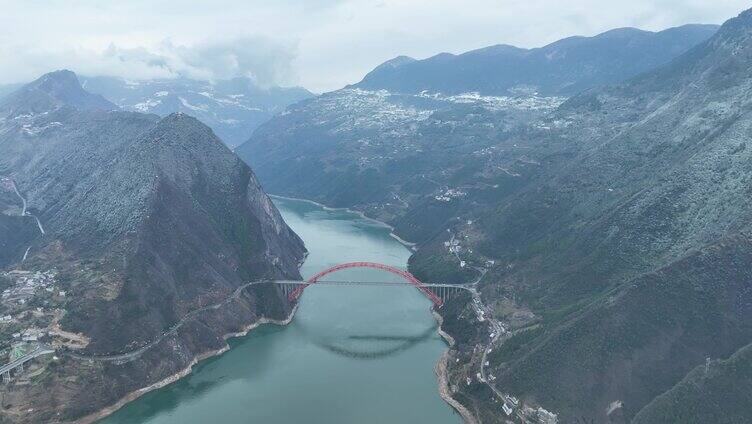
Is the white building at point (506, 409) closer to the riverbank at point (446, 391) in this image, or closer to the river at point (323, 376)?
the riverbank at point (446, 391)

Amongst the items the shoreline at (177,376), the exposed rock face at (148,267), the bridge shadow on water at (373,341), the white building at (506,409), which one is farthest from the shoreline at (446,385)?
the exposed rock face at (148,267)

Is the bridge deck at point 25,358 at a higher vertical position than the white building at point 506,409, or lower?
higher

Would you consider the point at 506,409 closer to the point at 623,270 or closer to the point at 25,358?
the point at 623,270

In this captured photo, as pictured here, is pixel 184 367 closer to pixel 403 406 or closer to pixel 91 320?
pixel 91 320

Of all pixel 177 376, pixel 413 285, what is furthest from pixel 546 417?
pixel 177 376

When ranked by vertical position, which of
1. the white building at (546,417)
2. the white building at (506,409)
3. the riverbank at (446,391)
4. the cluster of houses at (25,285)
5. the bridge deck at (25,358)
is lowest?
the riverbank at (446,391)

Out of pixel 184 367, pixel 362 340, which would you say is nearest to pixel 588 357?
pixel 362 340
